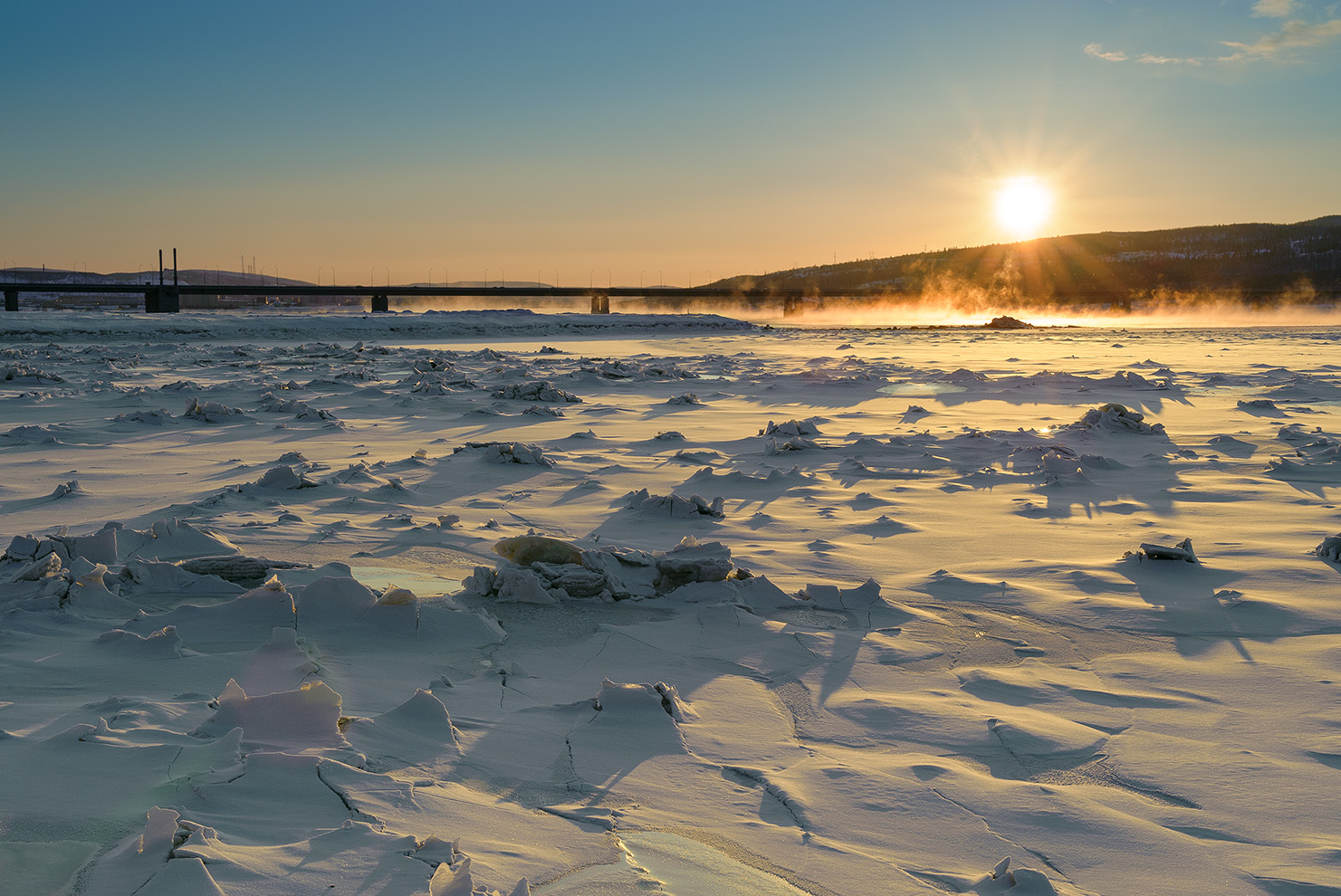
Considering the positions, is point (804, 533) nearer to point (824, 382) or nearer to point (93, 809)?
point (93, 809)

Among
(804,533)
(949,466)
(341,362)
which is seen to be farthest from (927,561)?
(341,362)

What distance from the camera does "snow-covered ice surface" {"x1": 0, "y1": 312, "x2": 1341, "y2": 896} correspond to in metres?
1.89

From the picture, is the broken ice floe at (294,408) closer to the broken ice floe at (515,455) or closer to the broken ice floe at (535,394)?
the broken ice floe at (535,394)

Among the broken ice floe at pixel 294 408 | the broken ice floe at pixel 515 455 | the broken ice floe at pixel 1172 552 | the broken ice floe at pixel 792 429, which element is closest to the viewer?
the broken ice floe at pixel 1172 552

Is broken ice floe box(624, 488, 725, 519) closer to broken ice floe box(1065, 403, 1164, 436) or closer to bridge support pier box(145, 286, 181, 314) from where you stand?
broken ice floe box(1065, 403, 1164, 436)

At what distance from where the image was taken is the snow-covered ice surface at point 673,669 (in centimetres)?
189

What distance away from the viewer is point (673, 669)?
3.00 m

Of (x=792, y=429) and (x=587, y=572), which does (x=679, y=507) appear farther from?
(x=792, y=429)

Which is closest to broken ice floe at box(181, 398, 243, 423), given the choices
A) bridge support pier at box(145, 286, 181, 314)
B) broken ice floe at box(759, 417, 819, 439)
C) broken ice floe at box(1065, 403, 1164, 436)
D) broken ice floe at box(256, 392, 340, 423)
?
broken ice floe at box(256, 392, 340, 423)

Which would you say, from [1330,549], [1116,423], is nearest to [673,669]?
[1330,549]

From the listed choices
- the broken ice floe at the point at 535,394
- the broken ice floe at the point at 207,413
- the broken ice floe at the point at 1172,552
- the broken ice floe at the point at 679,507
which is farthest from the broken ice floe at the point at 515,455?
the broken ice floe at the point at 535,394

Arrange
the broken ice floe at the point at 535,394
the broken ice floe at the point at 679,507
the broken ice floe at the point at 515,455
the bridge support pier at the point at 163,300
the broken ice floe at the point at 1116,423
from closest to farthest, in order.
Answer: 1. the broken ice floe at the point at 679,507
2. the broken ice floe at the point at 515,455
3. the broken ice floe at the point at 1116,423
4. the broken ice floe at the point at 535,394
5. the bridge support pier at the point at 163,300

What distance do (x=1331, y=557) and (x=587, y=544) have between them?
3.37 metres

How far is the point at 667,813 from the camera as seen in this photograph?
6.79 feet
